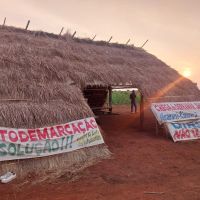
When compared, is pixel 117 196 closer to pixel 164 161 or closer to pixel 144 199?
pixel 144 199

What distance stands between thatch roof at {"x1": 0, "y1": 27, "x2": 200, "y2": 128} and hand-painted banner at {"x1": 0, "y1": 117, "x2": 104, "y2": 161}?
0.65 feet

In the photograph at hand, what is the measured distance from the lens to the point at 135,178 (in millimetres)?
7375

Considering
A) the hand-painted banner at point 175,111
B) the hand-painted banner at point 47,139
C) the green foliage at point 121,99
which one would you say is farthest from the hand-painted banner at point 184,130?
the green foliage at point 121,99

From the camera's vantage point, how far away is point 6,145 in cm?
738

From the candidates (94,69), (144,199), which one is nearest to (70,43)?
(94,69)

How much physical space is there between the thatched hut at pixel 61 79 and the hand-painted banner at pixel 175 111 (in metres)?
0.52

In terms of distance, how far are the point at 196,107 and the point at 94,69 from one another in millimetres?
4731

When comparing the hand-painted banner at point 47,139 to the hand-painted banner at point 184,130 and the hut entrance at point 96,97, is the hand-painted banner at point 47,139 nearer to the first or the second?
the hand-painted banner at point 184,130

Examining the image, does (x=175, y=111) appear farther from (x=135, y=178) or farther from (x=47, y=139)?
(x=47, y=139)

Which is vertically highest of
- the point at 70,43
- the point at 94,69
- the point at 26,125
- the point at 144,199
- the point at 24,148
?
the point at 70,43

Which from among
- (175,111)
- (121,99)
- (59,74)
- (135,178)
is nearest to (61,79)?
(59,74)

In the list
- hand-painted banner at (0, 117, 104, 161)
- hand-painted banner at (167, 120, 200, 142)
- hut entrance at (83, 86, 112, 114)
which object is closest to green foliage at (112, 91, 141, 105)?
hut entrance at (83, 86, 112, 114)

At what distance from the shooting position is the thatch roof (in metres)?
8.37

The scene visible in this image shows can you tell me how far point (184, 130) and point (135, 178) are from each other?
486 cm
